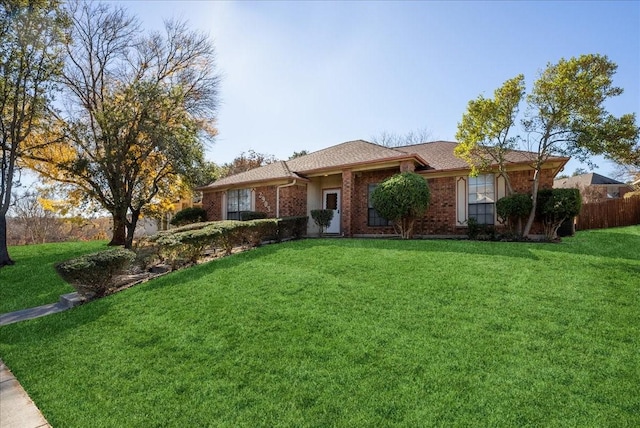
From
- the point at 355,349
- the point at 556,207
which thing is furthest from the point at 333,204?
the point at 355,349

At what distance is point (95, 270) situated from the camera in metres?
6.57

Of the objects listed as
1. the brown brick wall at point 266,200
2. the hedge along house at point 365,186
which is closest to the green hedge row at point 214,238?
the hedge along house at point 365,186

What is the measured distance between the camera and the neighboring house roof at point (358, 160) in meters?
11.6

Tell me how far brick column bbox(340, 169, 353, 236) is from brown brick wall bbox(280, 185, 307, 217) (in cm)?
213

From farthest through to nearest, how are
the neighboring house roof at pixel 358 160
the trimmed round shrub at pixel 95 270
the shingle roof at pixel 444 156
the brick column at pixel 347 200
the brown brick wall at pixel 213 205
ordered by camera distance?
1. the brown brick wall at pixel 213 205
2. the brick column at pixel 347 200
3. the neighboring house roof at pixel 358 160
4. the shingle roof at pixel 444 156
5. the trimmed round shrub at pixel 95 270

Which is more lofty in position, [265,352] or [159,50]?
[159,50]

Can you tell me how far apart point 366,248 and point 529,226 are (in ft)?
17.7

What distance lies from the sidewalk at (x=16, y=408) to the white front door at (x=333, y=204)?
11.0 meters

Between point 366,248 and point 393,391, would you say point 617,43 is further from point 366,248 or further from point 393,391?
point 393,391

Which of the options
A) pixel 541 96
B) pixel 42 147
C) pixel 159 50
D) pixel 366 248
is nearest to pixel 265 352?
pixel 366 248

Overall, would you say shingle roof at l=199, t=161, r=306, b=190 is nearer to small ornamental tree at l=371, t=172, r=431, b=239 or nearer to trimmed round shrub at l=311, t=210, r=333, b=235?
trimmed round shrub at l=311, t=210, r=333, b=235

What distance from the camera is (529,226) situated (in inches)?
387

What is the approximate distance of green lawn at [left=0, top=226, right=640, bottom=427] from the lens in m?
2.89

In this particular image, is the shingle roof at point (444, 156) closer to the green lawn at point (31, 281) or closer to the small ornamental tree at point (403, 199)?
the small ornamental tree at point (403, 199)
